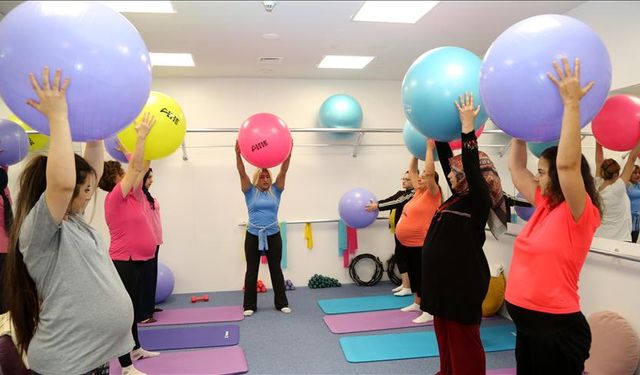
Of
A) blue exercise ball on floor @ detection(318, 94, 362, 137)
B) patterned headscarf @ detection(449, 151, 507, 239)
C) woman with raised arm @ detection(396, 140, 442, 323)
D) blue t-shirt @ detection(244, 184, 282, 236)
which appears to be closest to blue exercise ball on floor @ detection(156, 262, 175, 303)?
blue t-shirt @ detection(244, 184, 282, 236)

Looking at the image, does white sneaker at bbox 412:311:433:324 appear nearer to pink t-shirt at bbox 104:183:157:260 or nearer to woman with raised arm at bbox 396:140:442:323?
woman with raised arm at bbox 396:140:442:323

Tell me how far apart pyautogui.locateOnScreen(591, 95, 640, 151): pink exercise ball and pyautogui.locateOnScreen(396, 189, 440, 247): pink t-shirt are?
5.03 ft

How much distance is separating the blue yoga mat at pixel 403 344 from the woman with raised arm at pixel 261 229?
1.17 m

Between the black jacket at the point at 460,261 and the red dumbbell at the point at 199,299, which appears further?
the red dumbbell at the point at 199,299

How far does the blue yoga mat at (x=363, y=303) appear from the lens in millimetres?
4543

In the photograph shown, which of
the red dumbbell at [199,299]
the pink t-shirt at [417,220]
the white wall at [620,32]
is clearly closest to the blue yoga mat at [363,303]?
the pink t-shirt at [417,220]

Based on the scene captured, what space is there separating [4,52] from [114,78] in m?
0.30

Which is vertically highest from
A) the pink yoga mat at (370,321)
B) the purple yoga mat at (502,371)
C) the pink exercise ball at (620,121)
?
the pink exercise ball at (620,121)

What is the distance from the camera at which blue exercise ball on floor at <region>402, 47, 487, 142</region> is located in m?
2.00

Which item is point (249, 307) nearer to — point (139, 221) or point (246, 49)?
point (139, 221)

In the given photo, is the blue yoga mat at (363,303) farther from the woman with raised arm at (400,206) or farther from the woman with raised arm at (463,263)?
the woman with raised arm at (463,263)

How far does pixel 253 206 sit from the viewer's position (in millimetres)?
4375

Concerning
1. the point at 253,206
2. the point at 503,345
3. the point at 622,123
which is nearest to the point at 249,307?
the point at 253,206

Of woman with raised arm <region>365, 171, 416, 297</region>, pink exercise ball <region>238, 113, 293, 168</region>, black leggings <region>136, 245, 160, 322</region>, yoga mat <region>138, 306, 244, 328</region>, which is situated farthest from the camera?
woman with raised arm <region>365, 171, 416, 297</region>
